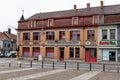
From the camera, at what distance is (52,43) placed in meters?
48.4

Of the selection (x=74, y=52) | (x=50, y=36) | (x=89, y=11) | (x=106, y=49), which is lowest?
(x=74, y=52)

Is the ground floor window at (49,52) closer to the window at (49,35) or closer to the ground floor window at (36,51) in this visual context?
the window at (49,35)

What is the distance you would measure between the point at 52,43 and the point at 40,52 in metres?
3.52

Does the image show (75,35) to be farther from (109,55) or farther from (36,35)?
(36,35)

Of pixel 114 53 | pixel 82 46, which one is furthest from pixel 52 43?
pixel 114 53

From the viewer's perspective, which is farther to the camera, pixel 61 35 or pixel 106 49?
pixel 61 35

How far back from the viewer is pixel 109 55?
42.1 meters

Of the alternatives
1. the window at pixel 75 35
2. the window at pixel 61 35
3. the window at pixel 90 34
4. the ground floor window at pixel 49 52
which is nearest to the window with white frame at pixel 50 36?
the window at pixel 61 35

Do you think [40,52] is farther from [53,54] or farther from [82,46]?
[82,46]

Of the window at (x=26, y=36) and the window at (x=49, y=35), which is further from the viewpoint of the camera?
the window at (x=26, y=36)

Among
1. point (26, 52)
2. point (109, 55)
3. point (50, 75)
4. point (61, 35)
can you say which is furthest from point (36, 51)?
point (50, 75)

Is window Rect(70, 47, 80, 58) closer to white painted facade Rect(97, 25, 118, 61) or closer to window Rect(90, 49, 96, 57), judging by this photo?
window Rect(90, 49, 96, 57)

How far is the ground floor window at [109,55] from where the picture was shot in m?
41.7

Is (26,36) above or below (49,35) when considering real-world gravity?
below
